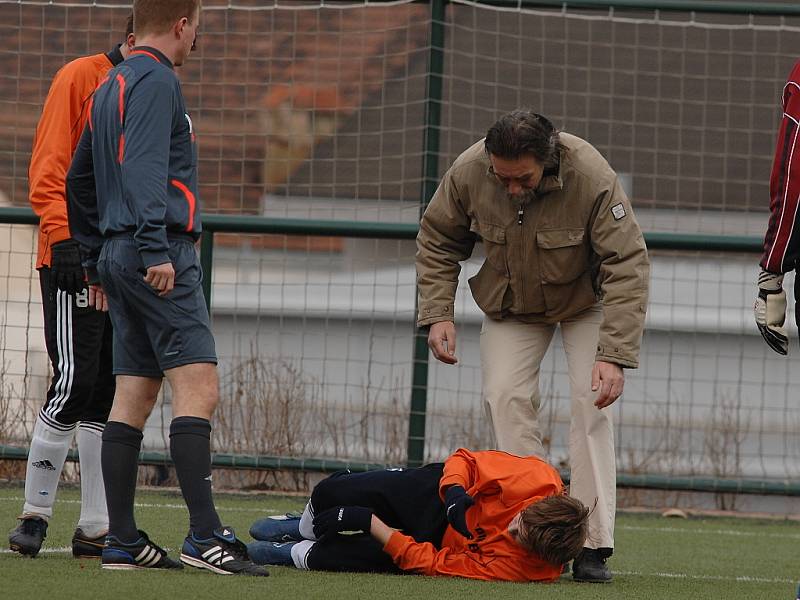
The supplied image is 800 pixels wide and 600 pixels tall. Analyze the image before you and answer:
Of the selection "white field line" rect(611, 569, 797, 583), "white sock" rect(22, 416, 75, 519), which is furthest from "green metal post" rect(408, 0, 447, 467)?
"white sock" rect(22, 416, 75, 519)

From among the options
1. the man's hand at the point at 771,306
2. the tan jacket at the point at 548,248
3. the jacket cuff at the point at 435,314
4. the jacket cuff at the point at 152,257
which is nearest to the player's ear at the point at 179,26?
the jacket cuff at the point at 152,257

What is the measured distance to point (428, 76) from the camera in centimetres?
823

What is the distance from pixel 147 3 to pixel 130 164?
0.59 metres

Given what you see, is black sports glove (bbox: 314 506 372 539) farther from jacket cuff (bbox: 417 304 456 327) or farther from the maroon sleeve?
the maroon sleeve

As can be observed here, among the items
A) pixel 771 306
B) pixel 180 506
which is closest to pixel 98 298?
pixel 771 306

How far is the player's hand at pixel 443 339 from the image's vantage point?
5594 mm

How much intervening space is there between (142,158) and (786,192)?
1923 mm

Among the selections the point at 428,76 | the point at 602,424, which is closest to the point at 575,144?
the point at 602,424

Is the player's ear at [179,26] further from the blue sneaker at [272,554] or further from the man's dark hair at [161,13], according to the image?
the blue sneaker at [272,554]

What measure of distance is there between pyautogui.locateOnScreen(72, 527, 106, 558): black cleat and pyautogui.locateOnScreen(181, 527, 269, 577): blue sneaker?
621 mm

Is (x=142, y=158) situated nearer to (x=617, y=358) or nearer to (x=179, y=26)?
(x=179, y=26)

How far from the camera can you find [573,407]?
563 cm

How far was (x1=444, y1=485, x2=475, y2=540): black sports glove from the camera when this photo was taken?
4.98 meters

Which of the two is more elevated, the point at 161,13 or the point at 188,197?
the point at 161,13
